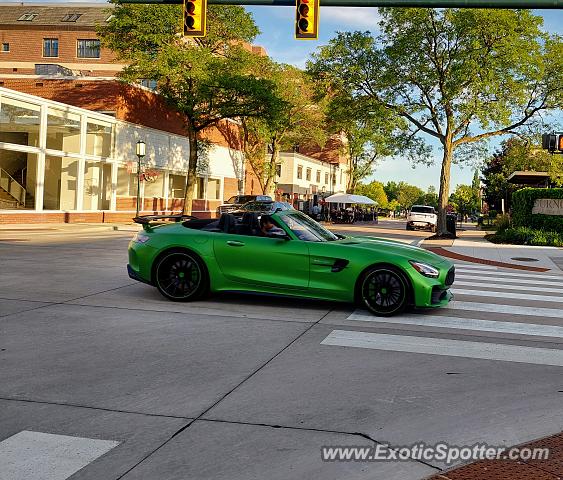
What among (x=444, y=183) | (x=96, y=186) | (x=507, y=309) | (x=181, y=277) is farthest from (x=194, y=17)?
(x=96, y=186)

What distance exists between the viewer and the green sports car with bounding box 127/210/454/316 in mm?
7957

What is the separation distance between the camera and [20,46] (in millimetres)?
57250

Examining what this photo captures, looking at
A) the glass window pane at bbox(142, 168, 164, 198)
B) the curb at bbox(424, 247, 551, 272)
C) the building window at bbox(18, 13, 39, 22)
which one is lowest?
the curb at bbox(424, 247, 551, 272)

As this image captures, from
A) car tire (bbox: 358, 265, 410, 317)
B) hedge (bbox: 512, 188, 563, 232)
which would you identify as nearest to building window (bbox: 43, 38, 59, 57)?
hedge (bbox: 512, 188, 563, 232)

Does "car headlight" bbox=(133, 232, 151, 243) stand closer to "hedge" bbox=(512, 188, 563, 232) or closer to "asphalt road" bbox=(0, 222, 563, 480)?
"asphalt road" bbox=(0, 222, 563, 480)

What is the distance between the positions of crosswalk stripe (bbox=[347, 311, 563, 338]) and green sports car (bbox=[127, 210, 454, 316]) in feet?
0.62

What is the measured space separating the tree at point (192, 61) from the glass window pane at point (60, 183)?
6.10 meters

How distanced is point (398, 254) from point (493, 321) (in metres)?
1.57

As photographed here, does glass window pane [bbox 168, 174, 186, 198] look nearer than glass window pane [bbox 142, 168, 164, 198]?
No

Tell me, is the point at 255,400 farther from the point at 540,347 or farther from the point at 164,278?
the point at 164,278

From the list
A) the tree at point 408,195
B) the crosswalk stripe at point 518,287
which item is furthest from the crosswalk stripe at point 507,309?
the tree at point 408,195

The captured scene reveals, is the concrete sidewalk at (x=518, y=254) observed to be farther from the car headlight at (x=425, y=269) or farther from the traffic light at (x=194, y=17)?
the traffic light at (x=194, y=17)

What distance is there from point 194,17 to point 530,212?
17565 mm

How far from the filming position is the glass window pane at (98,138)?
102 feet
